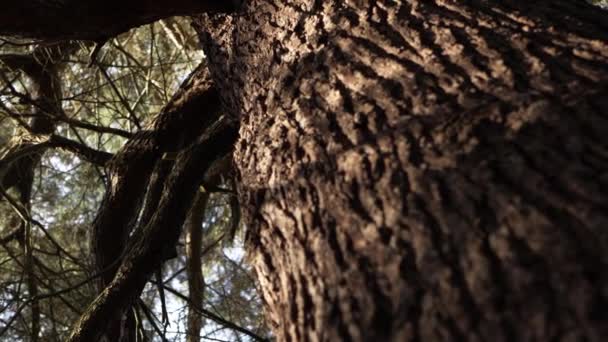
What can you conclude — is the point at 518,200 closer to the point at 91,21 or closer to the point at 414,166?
the point at 414,166

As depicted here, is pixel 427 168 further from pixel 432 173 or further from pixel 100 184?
pixel 100 184

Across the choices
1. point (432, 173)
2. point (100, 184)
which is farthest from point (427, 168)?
point (100, 184)

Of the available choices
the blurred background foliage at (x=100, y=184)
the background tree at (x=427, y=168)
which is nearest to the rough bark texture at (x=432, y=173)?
the background tree at (x=427, y=168)

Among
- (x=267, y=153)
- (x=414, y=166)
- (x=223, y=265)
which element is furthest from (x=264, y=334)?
(x=414, y=166)

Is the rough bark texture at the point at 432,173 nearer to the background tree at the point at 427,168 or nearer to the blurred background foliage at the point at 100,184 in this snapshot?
the background tree at the point at 427,168

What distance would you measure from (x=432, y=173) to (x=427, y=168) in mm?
13

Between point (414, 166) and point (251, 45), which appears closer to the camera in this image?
point (414, 166)

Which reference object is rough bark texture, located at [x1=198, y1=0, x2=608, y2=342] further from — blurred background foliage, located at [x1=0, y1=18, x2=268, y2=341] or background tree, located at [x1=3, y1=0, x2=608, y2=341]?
blurred background foliage, located at [x1=0, y1=18, x2=268, y2=341]

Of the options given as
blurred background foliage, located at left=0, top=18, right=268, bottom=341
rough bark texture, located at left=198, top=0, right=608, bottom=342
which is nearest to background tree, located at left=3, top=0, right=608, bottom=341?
rough bark texture, located at left=198, top=0, right=608, bottom=342

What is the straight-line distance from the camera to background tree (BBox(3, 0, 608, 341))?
82 cm

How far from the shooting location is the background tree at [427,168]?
816 mm

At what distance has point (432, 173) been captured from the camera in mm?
973

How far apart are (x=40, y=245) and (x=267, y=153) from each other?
3.27m

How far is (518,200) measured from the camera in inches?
34.6
